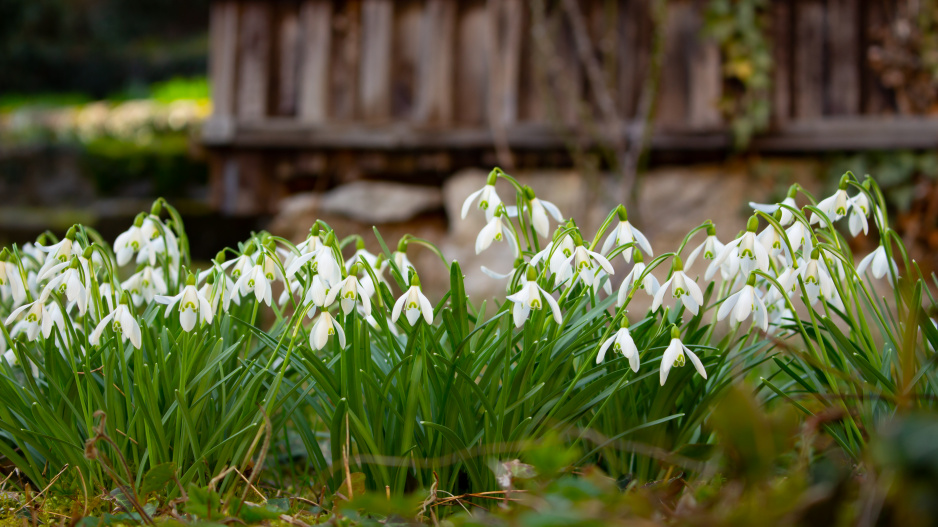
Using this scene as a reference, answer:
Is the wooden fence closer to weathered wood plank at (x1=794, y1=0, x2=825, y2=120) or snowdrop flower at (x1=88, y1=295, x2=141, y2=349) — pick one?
weathered wood plank at (x1=794, y1=0, x2=825, y2=120)

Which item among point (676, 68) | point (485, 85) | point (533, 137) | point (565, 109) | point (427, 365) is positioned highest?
point (676, 68)

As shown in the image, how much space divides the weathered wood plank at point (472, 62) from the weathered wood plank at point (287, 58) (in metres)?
→ 1.07

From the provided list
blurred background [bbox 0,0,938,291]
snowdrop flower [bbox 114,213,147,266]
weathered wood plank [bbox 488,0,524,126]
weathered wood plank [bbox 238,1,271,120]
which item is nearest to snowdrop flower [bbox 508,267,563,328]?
snowdrop flower [bbox 114,213,147,266]

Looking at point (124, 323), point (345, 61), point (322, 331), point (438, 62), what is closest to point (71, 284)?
point (124, 323)

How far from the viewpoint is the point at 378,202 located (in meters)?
4.32

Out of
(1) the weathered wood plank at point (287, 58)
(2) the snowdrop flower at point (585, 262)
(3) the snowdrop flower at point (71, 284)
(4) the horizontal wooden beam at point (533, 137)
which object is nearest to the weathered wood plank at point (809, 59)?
(4) the horizontal wooden beam at point (533, 137)

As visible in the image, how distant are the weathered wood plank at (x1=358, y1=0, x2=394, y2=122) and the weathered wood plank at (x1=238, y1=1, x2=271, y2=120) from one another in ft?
2.08

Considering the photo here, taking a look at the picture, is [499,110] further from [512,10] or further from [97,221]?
[97,221]

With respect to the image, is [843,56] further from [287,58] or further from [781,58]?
[287,58]

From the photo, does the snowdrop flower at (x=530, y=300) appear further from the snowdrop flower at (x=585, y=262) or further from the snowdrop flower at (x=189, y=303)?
the snowdrop flower at (x=189, y=303)

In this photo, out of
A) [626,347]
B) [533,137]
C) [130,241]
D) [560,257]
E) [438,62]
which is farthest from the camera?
[438,62]

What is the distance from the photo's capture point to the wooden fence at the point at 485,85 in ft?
13.1

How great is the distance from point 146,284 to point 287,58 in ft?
10.7

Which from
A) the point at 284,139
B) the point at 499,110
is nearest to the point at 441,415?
the point at 499,110
